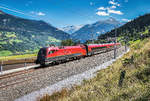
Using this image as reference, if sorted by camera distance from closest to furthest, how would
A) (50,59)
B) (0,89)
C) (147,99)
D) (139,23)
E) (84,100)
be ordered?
(147,99) < (84,100) < (0,89) < (50,59) < (139,23)

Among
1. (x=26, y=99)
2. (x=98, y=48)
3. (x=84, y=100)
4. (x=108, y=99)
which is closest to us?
(x=108, y=99)

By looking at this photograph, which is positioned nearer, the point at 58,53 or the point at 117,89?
the point at 117,89

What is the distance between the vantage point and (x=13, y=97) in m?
9.16

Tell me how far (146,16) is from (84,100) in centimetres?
22011

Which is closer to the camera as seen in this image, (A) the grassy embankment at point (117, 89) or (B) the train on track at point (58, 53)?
(A) the grassy embankment at point (117, 89)

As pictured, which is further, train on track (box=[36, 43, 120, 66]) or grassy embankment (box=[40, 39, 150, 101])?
train on track (box=[36, 43, 120, 66])

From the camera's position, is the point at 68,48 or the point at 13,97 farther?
the point at 68,48

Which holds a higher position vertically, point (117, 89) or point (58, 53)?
point (58, 53)

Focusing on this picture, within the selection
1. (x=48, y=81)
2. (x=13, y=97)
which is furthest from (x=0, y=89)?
(x=48, y=81)

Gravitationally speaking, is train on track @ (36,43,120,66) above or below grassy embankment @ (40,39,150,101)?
above

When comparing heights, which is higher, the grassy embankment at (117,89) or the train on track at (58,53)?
the train on track at (58,53)

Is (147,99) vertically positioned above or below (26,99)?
above

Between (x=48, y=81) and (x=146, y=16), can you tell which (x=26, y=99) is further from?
(x=146, y=16)

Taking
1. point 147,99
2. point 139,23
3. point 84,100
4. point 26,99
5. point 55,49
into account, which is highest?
point 139,23
